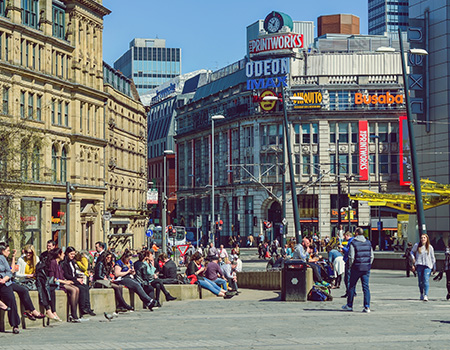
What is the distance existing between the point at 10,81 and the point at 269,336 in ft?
135

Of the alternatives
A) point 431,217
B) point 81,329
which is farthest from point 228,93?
point 81,329

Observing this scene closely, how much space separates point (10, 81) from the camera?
5381 centimetres

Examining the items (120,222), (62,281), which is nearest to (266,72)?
(120,222)

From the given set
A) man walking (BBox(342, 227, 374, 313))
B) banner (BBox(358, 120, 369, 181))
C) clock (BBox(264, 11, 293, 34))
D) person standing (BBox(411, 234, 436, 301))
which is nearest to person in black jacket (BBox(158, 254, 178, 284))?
person standing (BBox(411, 234, 436, 301))

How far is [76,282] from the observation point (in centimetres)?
1964

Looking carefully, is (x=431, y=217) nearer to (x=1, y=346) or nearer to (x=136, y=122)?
(x=136, y=122)

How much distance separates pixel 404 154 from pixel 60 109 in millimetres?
43242

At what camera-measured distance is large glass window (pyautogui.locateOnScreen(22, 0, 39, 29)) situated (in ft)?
185

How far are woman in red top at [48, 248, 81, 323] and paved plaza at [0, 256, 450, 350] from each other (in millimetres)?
491

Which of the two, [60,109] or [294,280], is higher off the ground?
[60,109]

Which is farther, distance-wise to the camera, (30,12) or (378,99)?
(378,99)

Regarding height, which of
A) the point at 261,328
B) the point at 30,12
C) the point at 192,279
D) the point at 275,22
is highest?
the point at 275,22

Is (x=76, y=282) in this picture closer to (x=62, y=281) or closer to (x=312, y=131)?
(x=62, y=281)

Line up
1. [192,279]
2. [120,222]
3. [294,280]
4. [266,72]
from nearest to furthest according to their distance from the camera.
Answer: [294,280]
[192,279]
[120,222]
[266,72]
